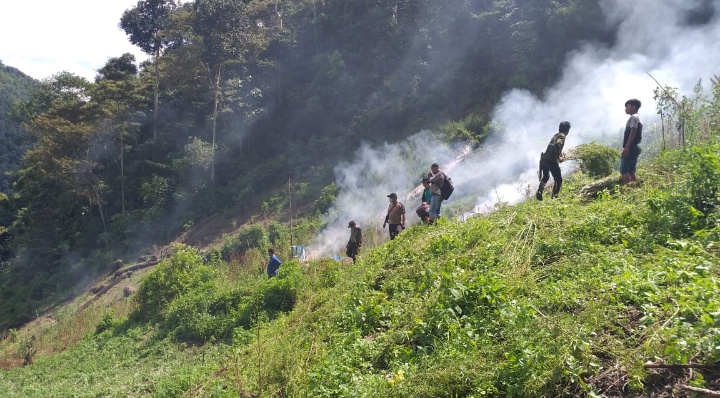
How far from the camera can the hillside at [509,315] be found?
3113 mm

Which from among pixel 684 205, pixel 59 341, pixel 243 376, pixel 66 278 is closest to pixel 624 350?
pixel 684 205

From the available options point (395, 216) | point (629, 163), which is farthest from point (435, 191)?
point (629, 163)

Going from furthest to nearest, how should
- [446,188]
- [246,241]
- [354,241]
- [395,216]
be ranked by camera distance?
1. [246,241]
2. [354,241]
3. [395,216]
4. [446,188]

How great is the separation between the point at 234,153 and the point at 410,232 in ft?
76.8

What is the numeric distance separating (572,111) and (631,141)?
41.2 feet

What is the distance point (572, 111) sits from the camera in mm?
18109

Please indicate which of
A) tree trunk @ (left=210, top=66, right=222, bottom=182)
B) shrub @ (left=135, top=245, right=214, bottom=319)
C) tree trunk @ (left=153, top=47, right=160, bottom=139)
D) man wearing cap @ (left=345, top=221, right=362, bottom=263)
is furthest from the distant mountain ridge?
man wearing cap @ (left=345, top=221, right=362, bottom=263)

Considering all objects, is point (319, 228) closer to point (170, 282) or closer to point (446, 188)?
point (170, 282)

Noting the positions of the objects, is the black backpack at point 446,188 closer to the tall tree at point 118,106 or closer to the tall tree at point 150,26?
the tall tree at point 118,106

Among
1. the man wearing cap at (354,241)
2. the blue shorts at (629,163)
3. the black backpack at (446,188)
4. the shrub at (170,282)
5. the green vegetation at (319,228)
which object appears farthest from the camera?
the shrub at (170,282)

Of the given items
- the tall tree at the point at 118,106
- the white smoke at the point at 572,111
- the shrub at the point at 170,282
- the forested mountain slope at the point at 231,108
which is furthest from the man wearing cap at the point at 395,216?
the tall tree at the point at 118,106

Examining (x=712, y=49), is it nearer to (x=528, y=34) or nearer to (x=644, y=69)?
(x=644, y=69)

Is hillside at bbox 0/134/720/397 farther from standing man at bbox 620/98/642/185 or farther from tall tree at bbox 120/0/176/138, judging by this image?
tall tree at bbox 120/0/176/138

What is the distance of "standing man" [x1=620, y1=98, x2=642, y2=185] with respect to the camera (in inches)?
255
